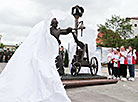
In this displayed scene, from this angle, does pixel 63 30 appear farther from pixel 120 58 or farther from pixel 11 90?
pixel 120 58

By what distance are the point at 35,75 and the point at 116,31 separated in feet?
87.6

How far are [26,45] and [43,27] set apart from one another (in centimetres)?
43

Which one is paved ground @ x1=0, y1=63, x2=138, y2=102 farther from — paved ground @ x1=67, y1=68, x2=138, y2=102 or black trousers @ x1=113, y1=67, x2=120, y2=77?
black trousers @ x1=113, y1=67, x2=120, y2=77

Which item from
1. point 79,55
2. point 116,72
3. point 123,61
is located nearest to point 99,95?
point 79,55

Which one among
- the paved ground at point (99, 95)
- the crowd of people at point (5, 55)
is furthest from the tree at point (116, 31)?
the paved ground at point (99, 95)

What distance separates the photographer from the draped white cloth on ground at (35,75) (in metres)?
2.51

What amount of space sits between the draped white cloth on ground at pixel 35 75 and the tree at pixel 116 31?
81.2ft

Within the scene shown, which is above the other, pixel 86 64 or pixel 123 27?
pixel 123 27

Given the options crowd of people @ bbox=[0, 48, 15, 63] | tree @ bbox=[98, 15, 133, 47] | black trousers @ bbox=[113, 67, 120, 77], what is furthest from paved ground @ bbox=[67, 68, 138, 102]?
tree @ bbox=[98, 15, 133, 47]

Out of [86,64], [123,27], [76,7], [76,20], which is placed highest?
[123,27]

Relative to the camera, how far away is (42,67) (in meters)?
2.57

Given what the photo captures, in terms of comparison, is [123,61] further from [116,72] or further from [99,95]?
[99,95]

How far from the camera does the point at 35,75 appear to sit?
8.52 ft

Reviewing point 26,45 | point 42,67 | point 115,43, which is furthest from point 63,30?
point 115,43
